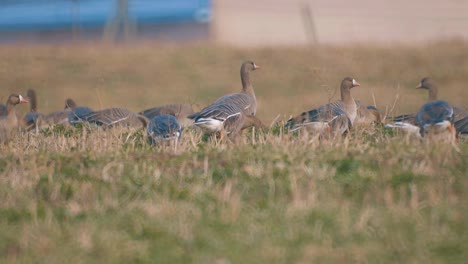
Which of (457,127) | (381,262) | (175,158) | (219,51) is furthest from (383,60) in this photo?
(381,262)

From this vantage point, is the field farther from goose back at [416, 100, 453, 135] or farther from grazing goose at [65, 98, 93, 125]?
grazing goose at [65, 98, 93, 125]

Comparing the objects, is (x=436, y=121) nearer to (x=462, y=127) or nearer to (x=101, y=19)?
(x=462, y=127)

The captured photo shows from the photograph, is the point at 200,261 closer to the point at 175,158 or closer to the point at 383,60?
the point at 175,158

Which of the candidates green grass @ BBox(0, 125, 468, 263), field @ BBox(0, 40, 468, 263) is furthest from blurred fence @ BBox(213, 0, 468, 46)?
green grass @ BBox(0, 125, 468, 263)

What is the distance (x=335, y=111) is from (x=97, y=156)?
385 centimetres

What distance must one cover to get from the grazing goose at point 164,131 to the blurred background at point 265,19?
2366cm

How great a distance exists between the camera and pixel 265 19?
1459 inches

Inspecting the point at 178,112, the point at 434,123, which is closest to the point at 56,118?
the point at 178,112

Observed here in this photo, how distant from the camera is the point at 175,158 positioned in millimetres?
9250

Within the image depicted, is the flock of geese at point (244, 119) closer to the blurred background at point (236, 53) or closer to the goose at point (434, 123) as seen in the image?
the goose at point (434, 123)

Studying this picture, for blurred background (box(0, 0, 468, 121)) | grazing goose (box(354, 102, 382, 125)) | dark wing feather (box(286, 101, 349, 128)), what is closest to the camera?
dark wing feather (box(286, 101, 349, 128))

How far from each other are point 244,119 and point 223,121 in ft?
1.53

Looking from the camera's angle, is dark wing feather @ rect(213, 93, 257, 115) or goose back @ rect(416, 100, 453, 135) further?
dark wing feather @ rect(213, 93, 257, 115)

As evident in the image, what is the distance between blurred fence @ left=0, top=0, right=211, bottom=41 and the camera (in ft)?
117
